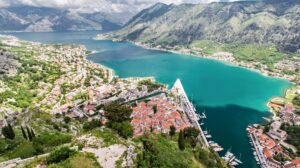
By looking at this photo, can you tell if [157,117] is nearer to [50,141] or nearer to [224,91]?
[50,141]

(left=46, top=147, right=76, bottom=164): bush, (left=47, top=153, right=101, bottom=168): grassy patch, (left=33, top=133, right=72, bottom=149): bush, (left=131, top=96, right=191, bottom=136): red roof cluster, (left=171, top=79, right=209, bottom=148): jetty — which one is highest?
(left=46, top=147, right=76, bottom=164): bush

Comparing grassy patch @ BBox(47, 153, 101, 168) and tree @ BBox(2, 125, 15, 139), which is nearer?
grassy patch @ BBox(47, 153, 101, 168)

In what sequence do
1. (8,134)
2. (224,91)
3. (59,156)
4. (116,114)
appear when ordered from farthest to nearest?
(224,91)
(116,114)
(8,134)
(59,156)

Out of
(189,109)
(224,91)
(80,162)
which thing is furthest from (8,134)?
(224,91)

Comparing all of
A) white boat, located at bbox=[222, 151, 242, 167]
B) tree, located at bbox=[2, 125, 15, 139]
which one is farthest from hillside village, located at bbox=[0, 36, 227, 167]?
white boat, located at bbox=[222, 151, 242, 167]

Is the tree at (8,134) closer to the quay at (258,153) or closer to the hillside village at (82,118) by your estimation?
the hillside village at (82,118)

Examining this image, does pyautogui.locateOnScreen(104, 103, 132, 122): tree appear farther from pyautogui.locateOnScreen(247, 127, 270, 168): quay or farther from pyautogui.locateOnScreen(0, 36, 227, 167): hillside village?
pyautogui.locateOnScreen(247, 127, 270, 168): quay

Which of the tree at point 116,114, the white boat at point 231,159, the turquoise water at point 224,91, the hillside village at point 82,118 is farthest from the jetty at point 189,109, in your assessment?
the tree at point 116,114

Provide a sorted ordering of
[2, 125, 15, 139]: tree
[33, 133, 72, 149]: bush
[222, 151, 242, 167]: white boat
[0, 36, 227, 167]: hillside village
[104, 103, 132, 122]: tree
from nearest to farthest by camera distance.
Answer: [0, 36, 227, 167]: hillside village → [33, 133, 72, 149]: bush → [2, 125, 15, 139]: tree → [104, 103, 132, 122]: tree → [222, 151, 242, 167]: white boat

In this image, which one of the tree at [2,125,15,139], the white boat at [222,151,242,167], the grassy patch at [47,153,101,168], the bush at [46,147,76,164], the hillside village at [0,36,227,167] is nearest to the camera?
the grassy patch at [47,153,101,168]
